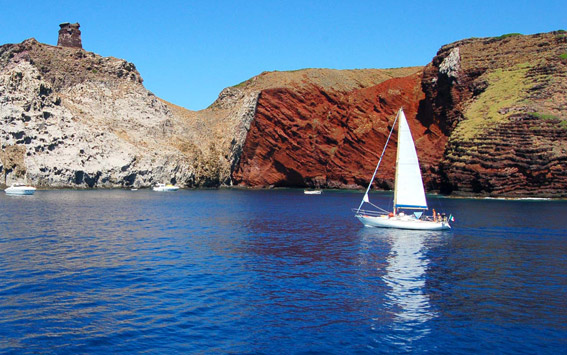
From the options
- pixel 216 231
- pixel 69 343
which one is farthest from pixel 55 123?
pixel 69 343

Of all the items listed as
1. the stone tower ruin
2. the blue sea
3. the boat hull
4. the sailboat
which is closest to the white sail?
the sailboat

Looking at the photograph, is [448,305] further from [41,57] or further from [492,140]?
[41,57]

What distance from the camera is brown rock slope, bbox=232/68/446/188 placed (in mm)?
137750

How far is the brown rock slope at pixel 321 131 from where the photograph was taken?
138m

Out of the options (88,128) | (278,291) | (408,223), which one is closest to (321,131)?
(88,128)

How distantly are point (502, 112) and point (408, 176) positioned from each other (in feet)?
234

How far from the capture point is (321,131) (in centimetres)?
14450

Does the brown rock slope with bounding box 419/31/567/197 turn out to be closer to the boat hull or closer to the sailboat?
the sailboat

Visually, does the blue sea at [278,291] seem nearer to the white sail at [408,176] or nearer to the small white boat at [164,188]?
the white sail at [408,176]

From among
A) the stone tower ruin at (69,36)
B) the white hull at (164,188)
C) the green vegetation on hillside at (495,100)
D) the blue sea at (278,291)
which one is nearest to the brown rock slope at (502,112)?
the green vegetation on hillside at (495,100)

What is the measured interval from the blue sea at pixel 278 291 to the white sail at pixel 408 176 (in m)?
4.96

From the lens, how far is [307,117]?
476 ft

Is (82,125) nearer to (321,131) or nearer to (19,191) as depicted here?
(19,191)

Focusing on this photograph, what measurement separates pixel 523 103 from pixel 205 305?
10702cm
